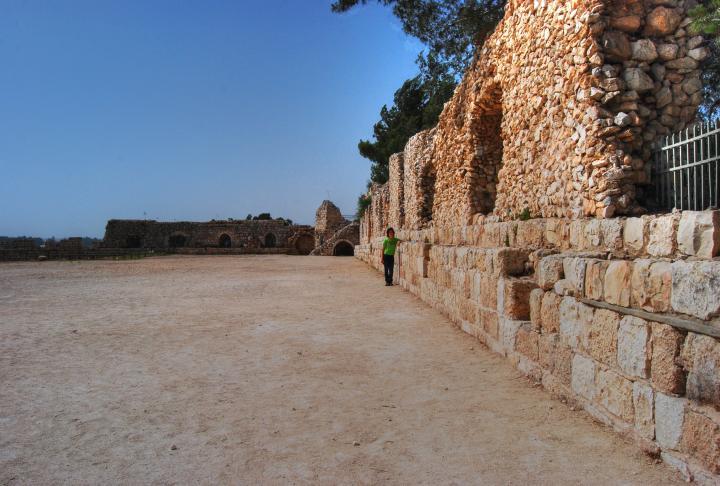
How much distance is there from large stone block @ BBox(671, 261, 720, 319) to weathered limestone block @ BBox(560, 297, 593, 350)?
83cm

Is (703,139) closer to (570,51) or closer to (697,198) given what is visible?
(697,198)

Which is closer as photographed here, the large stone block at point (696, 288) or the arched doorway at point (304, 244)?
the large stone block at point (696, 288)

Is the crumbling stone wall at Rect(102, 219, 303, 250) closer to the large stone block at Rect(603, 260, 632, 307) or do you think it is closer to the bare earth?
the bare earth

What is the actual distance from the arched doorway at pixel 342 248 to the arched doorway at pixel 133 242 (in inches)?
685

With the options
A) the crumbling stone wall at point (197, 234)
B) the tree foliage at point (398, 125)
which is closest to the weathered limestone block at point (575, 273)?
the tree foliage at point (398, 125)

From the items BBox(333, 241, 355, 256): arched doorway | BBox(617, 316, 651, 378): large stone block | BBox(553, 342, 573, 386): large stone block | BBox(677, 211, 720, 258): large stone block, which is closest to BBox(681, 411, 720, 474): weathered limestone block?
BBox(617, 316, 651, 378): large stone block

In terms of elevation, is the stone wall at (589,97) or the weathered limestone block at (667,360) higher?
the stone wall at (589,97)

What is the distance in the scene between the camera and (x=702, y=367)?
2.31m

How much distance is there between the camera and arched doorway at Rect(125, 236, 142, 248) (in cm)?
4003

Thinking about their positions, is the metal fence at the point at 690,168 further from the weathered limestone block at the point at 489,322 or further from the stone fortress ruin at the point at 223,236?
the stone fortress ruin at the point at 223,236

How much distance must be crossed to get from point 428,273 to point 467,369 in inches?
167

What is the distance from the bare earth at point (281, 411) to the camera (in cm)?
256

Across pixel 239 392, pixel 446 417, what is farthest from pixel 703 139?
pixel 239 392

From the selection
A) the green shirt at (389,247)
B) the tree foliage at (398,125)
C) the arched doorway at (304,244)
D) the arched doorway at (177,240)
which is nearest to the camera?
the green shirt at (389,247)
